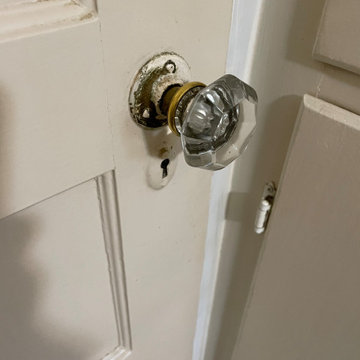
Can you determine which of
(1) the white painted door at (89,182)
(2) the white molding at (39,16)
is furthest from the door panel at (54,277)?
(2) the white molding at (39,16)

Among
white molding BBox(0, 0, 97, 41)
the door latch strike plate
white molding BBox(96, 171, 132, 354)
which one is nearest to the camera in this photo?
white molding BBox(0, 0, 97, 41)

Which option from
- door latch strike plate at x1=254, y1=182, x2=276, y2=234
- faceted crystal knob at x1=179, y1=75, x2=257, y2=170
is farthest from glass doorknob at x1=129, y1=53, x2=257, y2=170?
door latch strike plate at x1=254, y1=182, x2=276, y2=234

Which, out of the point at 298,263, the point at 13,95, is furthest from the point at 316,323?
the point at 13,95

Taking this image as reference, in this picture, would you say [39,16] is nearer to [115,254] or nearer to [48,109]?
[48,109]

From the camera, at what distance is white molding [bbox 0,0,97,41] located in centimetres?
22

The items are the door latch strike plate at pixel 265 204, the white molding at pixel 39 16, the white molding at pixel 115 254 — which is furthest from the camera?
the door latch strike plate at pixel 265 204

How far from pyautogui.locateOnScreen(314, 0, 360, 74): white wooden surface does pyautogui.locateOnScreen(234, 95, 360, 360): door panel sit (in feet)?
0.16

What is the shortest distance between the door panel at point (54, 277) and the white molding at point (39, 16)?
0.13 metres

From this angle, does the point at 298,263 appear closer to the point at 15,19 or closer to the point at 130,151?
the point at 130,151

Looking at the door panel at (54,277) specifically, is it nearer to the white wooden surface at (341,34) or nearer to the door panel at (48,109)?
the door panel at (48,109)

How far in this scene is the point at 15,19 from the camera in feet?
0.73

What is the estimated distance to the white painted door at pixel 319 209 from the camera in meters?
0.35

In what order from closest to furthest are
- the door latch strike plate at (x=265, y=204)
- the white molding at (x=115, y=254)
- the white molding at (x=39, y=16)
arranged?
the white molding at (x=39, y=16) → the white molding at (x=115, y=254) → the door latch strike plate at (x=265, y=204)

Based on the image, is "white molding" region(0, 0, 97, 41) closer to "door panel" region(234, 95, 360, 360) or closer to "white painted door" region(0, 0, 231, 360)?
"white painted door" region(0, 0, 231, 360)
